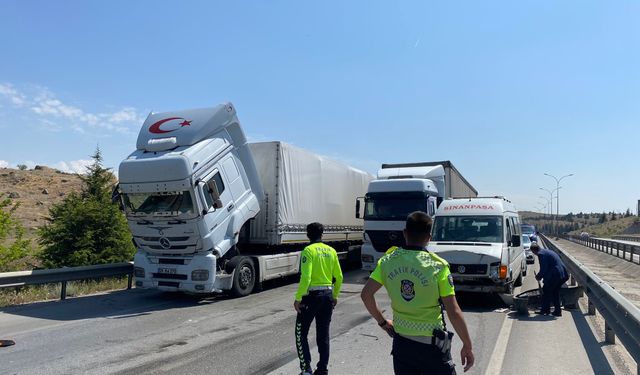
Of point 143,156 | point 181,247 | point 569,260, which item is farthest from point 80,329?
point 569,260

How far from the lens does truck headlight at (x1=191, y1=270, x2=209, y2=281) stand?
10.6m

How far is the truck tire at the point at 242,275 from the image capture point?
11.5 meters

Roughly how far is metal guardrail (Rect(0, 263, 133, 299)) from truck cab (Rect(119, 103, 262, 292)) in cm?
142

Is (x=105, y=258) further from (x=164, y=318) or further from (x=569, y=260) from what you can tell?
(x=569, y=260)

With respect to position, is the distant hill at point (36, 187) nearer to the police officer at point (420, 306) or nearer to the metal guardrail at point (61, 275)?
the metal guardrail at point (61, 275)

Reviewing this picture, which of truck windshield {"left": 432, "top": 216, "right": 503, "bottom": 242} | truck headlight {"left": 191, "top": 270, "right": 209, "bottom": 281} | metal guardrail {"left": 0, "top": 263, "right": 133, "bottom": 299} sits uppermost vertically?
truck windshield {"left": 432, "top": 216, "right": 503, "bottom": 242}

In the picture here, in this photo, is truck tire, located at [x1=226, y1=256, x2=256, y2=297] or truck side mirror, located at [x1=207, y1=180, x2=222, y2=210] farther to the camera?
truck tire, located at [x1=226, y1=256, x2=256, y2=297]

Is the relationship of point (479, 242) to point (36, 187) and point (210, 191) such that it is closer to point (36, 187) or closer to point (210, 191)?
point (210, 191)

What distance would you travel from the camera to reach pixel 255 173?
41.2ft

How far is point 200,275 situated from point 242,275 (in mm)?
1402

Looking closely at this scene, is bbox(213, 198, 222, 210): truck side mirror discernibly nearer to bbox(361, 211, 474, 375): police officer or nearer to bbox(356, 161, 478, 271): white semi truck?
bbox(356, 161, 478, 271): white semi truck

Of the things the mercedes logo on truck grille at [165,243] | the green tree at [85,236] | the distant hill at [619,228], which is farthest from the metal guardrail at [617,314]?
the distant hill at [619,228]

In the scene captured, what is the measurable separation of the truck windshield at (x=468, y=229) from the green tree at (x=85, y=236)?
1120cm

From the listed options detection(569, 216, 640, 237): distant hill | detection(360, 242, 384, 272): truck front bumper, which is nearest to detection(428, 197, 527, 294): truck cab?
detection(360, 242, 384, 272): truck front bumper
